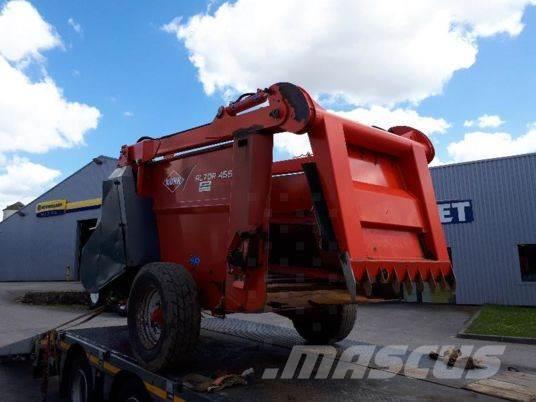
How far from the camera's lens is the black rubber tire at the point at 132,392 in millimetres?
4270

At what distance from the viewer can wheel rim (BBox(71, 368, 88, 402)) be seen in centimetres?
553

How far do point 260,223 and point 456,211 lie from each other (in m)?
16.6

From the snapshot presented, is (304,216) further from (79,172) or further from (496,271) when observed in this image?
(79,172)

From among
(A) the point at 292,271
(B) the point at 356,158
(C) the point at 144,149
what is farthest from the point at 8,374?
(B) the point at 356,158

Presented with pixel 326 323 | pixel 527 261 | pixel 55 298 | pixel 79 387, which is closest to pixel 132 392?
pixel 79 387

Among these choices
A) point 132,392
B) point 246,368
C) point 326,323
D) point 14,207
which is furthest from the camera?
point 14,207

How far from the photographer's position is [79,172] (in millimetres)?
32781

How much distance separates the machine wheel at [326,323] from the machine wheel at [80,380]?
98.8 inches

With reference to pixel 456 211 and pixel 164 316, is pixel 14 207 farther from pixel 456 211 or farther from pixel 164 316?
pixel 164 316

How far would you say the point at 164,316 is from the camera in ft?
13.2

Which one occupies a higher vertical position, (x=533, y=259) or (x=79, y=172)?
(x=79, y=172)

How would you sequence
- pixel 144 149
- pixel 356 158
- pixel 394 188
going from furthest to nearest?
1. pixel 144 149
2. pixel 394 188
3. pixel 356 158

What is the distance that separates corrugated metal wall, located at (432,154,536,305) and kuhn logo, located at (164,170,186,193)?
52.4 ft

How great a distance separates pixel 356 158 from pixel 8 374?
6.76 m
